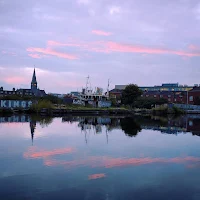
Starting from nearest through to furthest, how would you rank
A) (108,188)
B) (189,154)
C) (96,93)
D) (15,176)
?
1. (108,188)
2. (15,176)
3. (189,154)
4. (96,93)

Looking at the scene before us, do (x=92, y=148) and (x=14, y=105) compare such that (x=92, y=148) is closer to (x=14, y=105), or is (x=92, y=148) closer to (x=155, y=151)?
(x=155, y=151)

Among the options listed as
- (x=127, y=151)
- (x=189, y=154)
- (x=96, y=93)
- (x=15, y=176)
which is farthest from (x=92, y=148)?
(x=96, y=93)

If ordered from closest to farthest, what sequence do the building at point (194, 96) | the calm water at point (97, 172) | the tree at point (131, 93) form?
1. the calm water at point (97, 172)
2. the tree at point (131, 93)
3. the building at point (194, 96)

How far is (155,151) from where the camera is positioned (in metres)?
17.4

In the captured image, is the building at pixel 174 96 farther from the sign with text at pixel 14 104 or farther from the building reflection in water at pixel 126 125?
the building reflection in water at pixel 126 125

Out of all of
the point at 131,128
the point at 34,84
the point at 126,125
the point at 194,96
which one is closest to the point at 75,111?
the point at 126,125

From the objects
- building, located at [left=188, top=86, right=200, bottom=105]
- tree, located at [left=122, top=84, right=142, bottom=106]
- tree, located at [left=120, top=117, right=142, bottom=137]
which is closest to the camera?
tree, located at [left=120, top=117, right=142, bottom=137]

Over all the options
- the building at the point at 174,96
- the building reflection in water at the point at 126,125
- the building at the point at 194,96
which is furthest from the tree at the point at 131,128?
the building at the point at 174,96

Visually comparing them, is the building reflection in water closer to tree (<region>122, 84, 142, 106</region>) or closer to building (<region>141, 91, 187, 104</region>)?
tree (<region>122, 84, 142, 106</region>)

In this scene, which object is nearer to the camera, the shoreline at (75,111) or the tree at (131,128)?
the tree at (131,128)

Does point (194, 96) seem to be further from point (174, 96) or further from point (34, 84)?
point (34, 84)

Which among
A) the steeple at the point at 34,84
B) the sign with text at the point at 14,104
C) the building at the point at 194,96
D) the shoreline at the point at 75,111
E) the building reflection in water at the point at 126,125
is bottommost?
the building reflection in water at the point at 126,125

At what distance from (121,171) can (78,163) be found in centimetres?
229

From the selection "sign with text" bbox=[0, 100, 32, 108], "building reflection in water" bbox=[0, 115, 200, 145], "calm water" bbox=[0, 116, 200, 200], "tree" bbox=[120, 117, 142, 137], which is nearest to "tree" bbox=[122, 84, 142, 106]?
"sign with text" bbox=[0, 100, 32, 108]
